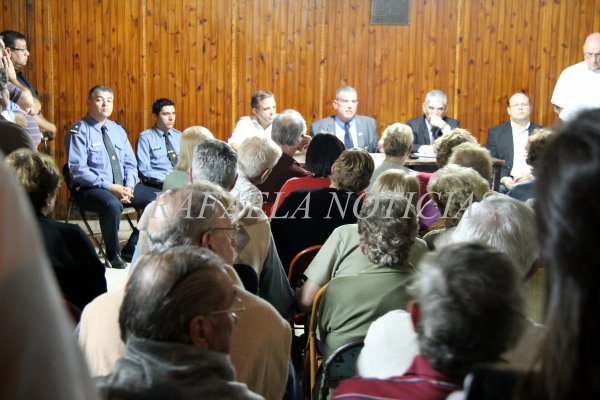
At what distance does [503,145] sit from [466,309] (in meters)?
6.17

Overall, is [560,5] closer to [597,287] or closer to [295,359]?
[295,359]

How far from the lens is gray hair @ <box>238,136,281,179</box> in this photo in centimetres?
452

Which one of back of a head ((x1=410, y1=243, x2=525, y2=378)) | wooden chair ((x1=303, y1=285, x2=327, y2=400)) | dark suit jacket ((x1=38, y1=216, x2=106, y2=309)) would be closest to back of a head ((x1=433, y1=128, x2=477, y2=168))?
wooden chair ((x1=303, y1=285, x2=327, y2=400))

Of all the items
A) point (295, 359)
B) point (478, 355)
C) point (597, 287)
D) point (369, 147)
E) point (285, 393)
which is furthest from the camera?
point (369, 147)

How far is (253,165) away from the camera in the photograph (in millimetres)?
4539

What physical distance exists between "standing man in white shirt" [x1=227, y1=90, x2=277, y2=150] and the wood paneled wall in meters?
0.91

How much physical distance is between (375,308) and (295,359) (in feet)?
4.45

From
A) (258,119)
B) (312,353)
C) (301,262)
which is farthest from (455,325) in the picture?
(258,119)

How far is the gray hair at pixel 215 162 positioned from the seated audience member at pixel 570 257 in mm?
3036

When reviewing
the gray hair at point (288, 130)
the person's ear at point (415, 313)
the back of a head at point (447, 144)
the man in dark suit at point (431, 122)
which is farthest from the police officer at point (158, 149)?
the person's ear at point (415, 313)

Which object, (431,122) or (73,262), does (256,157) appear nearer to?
(73,262)

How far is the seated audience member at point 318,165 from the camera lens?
15.2 feet

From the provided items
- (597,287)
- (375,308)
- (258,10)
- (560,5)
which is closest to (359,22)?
(258,10)

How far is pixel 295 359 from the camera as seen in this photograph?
151 inches
